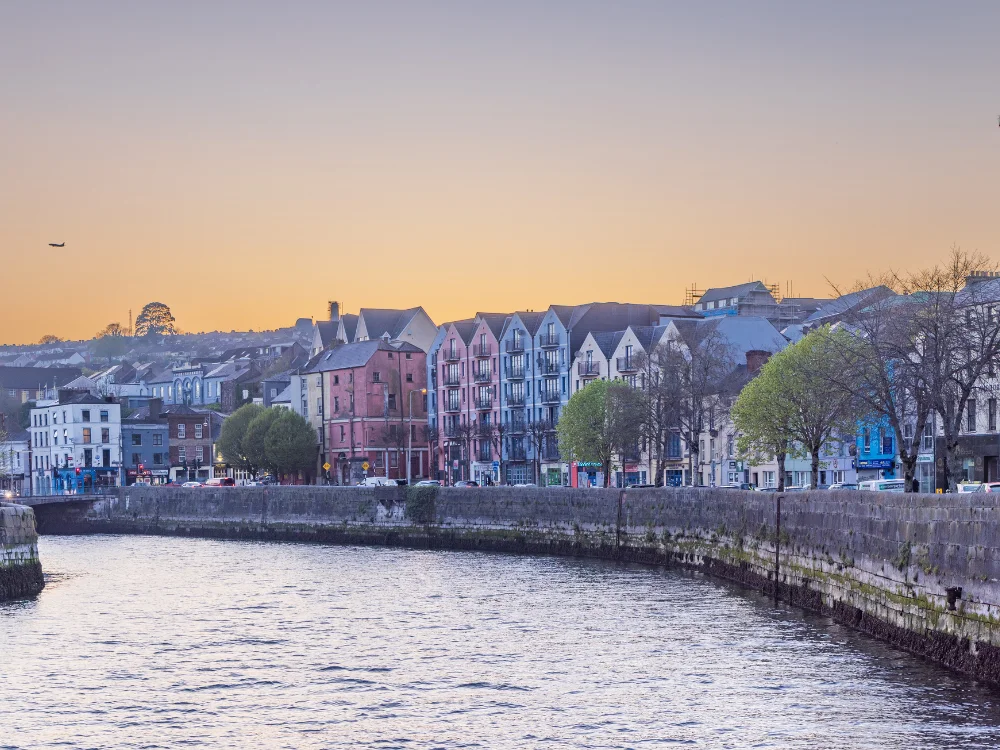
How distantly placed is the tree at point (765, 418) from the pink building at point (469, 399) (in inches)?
2002

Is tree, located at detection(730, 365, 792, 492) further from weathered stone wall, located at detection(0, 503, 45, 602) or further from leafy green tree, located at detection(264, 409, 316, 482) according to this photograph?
leafy green tree, located at detection(264, 409, 316, 482)

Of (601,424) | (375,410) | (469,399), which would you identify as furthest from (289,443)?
(601,424)

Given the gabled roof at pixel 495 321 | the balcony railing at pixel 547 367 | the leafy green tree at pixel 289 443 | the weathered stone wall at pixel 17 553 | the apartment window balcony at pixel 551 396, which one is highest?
the gabled roof at pixel 495 321

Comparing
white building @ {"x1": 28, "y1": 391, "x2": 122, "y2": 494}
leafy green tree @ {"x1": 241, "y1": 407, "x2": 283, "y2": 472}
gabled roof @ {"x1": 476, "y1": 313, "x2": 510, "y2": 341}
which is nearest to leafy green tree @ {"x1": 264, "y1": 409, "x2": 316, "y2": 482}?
leafy green tree @ {"x1": 241, "y1": 407, "x2": 283, "y2": 472}

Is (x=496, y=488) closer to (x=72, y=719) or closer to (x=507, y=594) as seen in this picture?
(x=507, y=594)

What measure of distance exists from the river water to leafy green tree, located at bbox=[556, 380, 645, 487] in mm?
40899

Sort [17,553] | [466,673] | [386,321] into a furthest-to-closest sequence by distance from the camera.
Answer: [386,321] < [17,553] < [466,673]

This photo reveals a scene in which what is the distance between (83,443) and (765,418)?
347ft

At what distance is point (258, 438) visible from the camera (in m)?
143

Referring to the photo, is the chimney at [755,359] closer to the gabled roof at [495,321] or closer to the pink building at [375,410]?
the gabled roof at [495,321]

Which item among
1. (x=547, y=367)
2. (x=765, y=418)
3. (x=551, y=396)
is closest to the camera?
(x=765, y=418)

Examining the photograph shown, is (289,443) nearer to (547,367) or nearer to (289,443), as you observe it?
(289,443)

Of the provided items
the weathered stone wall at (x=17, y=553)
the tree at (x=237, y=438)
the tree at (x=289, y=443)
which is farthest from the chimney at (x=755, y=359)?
the tree at (x=237, y=438)

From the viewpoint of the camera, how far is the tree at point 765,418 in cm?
7738
